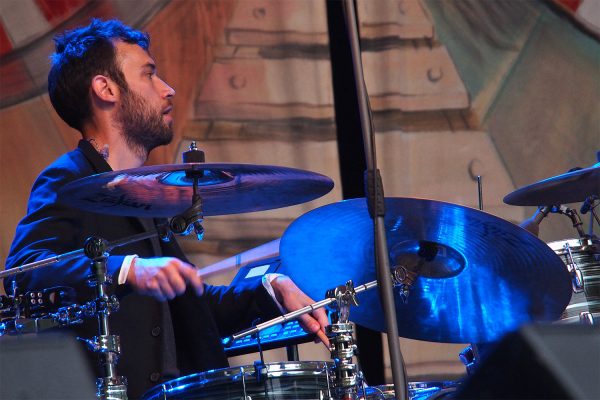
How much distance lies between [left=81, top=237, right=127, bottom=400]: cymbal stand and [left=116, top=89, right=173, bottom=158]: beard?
1034mm

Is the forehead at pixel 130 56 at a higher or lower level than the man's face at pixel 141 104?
higher

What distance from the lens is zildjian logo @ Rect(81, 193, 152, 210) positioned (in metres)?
2.05

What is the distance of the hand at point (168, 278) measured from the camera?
1.82 m

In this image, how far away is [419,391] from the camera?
2.15 m

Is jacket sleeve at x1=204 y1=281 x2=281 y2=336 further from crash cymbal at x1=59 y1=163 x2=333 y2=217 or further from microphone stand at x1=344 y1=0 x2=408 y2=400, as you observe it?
microphone stand at x1=344 y1=0 x2=408 y2=400

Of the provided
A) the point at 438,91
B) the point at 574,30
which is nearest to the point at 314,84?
the point at 438,91

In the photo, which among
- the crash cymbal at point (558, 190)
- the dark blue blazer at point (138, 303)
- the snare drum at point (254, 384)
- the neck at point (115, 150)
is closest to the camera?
the snare drum at point (254, 384)

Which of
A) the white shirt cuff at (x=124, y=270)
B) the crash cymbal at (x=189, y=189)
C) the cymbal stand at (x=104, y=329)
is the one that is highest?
the crash cymbal at (x=189, y=189)

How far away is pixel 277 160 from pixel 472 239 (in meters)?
1.87

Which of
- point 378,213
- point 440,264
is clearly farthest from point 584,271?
point 378,213

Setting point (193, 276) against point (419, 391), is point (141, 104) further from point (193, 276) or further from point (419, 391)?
point (419, 391)

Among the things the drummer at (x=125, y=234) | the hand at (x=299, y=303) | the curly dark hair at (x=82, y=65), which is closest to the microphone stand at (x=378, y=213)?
the drummer at (x=125, y=234)

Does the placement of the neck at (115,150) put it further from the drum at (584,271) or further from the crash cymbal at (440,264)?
the drum at (584,271)


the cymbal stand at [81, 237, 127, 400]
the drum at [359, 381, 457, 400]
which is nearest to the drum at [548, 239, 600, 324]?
the drum at [359, 381, 457, 400]
